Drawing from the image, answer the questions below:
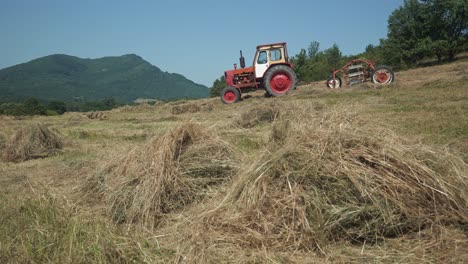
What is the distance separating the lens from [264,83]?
1731cm

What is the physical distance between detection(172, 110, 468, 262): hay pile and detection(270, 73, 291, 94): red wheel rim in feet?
46.0

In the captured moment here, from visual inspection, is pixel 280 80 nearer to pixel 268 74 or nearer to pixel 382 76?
pixel 268 74

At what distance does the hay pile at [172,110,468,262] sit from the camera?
313cm

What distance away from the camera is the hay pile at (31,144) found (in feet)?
27.5

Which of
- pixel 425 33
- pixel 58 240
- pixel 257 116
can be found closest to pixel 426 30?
pixel 425 33

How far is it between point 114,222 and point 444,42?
3675cm

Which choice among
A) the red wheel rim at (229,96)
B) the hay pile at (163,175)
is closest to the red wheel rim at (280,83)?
the red wheel rim at (229,96)

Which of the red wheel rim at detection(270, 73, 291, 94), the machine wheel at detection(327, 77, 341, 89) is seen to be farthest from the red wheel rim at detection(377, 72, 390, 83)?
the red wheel rim at detection(270, 73, 291, 94)

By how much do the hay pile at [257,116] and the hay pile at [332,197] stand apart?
586cm

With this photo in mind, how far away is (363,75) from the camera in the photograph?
59.0ft

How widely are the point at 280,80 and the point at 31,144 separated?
11.6 m

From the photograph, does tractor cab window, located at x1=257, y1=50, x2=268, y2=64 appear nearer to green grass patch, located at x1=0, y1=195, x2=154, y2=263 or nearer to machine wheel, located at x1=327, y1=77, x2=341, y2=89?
machine wheel, located at x1=327, y1=77, x2=341, y2=89

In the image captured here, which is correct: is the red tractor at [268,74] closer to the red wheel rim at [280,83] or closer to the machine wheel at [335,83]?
the red wheel rim at [280,83]

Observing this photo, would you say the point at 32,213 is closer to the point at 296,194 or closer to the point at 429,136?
the point at 296,194
